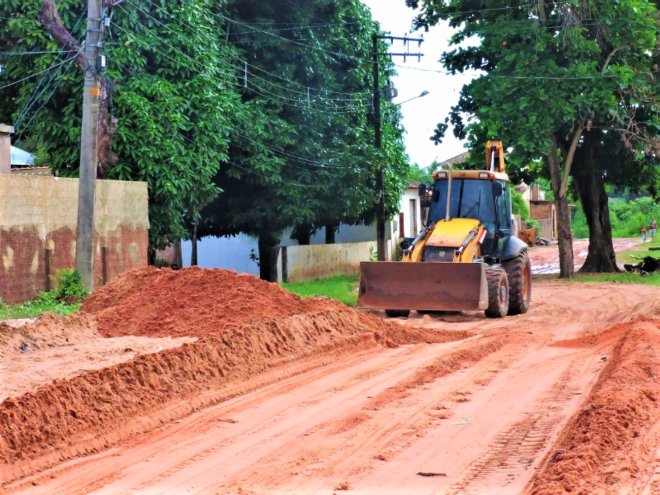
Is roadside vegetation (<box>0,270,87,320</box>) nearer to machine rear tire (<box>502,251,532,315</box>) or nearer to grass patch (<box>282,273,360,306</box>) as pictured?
grass patch (<box>282,273,360,306</box>)

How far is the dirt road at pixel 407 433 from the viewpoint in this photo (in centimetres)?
732

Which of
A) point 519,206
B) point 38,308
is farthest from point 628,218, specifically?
point 38,308

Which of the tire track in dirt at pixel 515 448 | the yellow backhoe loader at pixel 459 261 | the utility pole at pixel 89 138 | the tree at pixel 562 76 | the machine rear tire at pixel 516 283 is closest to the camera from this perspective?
the tire track in dirt at pixel 515 448

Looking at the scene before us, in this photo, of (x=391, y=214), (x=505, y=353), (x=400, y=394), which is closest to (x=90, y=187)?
(x=505, y=353)

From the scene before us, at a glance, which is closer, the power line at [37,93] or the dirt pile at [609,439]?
the dirt pile at [609,439]

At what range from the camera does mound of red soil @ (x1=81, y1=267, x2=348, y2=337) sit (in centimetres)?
1522

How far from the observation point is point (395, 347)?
610 inches

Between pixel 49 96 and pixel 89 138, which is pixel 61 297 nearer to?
pixel 89 138

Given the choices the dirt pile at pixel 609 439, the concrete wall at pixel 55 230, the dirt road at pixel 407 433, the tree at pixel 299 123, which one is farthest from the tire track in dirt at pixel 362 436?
the tree at pixel 299 123

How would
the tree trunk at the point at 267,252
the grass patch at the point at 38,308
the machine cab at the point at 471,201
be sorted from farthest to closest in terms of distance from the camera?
1. the tree trunk at the point at 267,252
2. the machine cab at the point at 471,201
3. the grass patch at the point at 38,308

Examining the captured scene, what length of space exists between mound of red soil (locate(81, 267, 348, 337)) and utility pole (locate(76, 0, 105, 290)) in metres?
1.93

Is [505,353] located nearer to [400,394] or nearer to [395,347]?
[395,347]

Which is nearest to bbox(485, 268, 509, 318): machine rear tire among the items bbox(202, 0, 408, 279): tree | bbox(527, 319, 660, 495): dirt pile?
bbox(527, 319, 660, 495): dirt pile

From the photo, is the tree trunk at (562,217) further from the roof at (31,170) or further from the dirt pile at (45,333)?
the dirt pile at (45,333)
